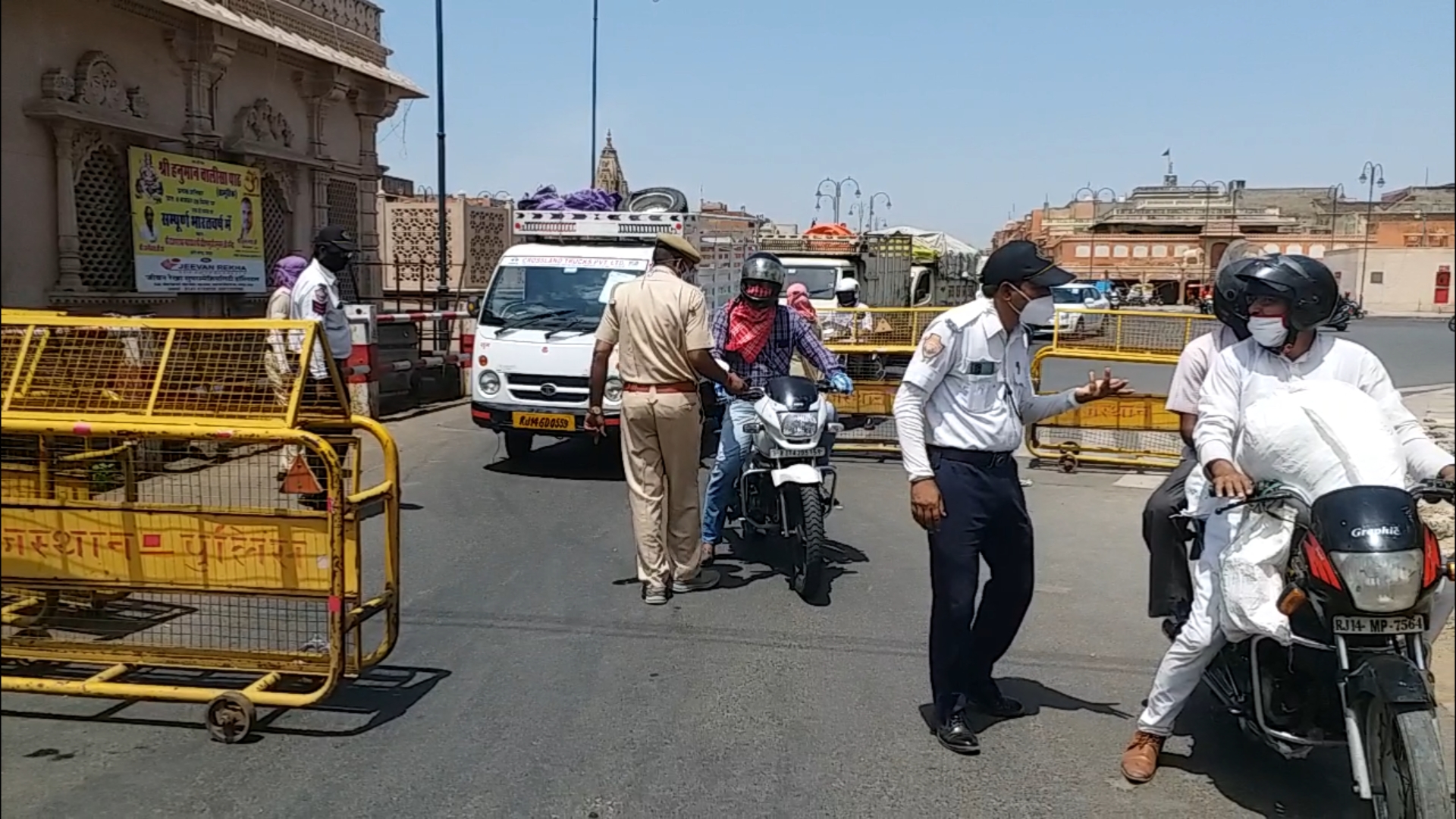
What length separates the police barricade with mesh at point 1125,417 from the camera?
11.1 m

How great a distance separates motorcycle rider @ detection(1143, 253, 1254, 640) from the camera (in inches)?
180

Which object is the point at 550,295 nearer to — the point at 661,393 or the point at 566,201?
the point at 566,201

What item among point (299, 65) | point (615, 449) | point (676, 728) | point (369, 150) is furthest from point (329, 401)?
point (369, 150)

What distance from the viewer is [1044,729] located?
460cm

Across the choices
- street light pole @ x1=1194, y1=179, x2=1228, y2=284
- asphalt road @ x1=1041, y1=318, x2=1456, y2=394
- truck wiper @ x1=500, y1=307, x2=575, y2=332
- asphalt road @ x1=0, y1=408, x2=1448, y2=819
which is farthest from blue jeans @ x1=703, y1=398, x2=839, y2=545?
street light pole @ x1=1194, y1=179, x2=1228, y2=284

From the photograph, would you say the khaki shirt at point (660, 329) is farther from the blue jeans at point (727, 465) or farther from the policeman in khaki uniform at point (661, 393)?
the blue jeans at point (727, 465)

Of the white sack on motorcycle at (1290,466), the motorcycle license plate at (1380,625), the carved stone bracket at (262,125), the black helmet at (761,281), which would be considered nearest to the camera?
the motorcycle license plate at (1380,625)

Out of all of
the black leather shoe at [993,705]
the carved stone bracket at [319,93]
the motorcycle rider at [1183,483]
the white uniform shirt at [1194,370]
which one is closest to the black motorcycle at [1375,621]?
the motorcycle rider at [1183,483]

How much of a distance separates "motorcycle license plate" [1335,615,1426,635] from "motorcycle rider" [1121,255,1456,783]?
19.3 inches

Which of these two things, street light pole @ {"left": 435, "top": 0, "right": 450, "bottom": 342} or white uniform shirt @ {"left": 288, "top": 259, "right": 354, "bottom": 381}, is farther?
street light pole @ {"left": 435, "top": 0, "right": 450, "bottom": 342}

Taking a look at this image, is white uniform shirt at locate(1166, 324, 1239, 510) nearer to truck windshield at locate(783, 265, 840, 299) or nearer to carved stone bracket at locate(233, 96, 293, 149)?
carved stone bracket at locate(233, 96, 293, 149)

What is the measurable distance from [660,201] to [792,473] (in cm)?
784

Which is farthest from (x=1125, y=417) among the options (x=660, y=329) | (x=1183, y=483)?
(x=1183, y=483)

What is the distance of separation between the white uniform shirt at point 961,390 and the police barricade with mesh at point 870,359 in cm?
712
